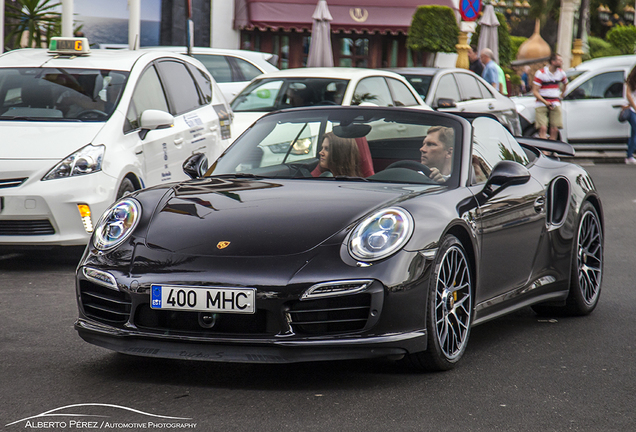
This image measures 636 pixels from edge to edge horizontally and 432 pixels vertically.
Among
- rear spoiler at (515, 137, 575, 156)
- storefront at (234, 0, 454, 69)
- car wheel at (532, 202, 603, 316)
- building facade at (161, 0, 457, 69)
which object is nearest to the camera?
car wheel at (532, 202, 603, 316)

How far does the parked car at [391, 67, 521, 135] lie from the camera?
15062 millimetres

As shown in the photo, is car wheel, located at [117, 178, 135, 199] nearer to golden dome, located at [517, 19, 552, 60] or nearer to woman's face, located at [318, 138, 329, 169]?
woman's face, located at [318, 138, 329, 169]

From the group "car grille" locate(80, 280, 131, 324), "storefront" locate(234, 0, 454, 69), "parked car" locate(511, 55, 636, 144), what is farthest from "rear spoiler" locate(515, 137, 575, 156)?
"storefront" locate(234, 0, 454, 69)

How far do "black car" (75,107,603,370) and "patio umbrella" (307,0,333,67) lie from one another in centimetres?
1737

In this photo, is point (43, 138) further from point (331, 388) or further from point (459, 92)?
point (459, 92)

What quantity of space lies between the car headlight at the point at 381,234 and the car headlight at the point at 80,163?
339 cm

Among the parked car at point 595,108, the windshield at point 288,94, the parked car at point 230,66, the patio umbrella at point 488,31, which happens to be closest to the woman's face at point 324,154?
the windshield at point 288,94

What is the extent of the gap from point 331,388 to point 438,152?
154 centimetres

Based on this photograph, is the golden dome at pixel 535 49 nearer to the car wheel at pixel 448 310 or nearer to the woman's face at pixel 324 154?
the woman's face at pixel 324 154

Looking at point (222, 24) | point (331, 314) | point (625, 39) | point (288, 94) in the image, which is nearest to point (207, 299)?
point (331, 314)

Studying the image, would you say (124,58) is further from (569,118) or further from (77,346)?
(569,118)

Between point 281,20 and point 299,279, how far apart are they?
25830 mm

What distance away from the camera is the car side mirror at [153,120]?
7.77 meters

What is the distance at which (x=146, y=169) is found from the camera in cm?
788
